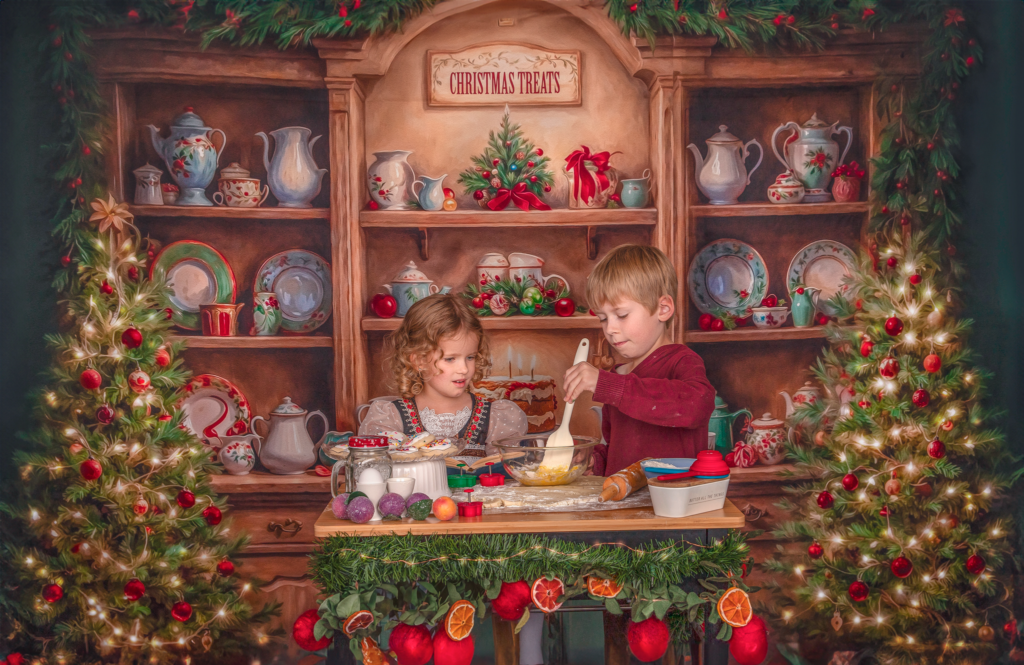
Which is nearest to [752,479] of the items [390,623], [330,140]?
[390,623]

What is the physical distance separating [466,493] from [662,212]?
4.53 ft

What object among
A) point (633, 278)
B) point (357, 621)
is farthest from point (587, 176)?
point (357, 621)

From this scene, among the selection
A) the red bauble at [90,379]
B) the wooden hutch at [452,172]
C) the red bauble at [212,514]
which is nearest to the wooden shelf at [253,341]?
the wooden hutch at [452,172]

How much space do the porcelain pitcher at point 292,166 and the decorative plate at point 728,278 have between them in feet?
4.44

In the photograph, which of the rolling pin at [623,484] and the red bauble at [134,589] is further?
the red bauble at [134,589]

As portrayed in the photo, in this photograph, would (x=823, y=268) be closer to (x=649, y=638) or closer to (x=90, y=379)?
(x=649, y=638)

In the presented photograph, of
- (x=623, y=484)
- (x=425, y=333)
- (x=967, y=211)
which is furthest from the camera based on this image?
(x=967, y=211)

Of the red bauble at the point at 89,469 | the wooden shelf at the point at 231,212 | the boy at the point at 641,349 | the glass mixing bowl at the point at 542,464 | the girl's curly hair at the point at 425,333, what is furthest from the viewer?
the wooden shelf at the point at 231,212

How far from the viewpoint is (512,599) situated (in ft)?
5.96

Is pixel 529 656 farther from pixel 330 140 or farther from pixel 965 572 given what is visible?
pixel 330 140

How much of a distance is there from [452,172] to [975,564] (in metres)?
2.12

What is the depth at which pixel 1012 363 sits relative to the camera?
2895 mm

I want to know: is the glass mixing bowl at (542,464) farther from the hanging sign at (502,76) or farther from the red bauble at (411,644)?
the hanging sign at (502,76)

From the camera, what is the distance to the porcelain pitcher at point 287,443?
3.01m
